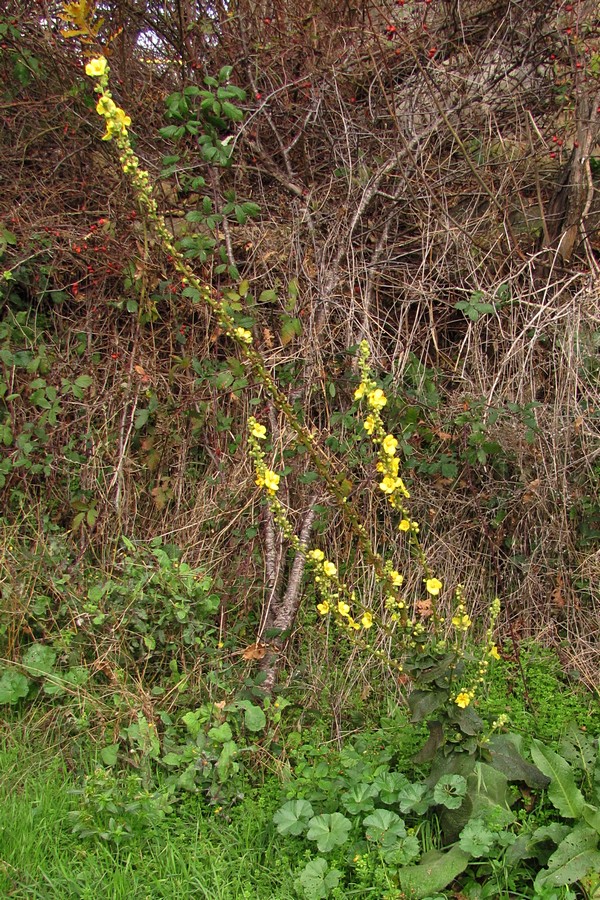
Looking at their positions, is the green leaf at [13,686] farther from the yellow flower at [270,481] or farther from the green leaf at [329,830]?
the yellow flower at [270,481]

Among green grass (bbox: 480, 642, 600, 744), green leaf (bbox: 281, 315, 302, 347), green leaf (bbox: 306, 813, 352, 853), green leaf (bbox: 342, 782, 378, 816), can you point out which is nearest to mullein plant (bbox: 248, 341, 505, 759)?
green leaf (bbox: 342, 782, 378, 816)

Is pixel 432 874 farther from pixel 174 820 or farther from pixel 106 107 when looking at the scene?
pixel 106 107

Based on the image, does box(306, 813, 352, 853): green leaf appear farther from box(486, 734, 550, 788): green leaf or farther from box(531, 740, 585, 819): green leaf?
box(531, 740, 585, 819): green leaf

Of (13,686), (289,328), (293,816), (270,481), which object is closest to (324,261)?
(289,328)

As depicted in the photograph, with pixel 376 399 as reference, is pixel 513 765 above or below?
below

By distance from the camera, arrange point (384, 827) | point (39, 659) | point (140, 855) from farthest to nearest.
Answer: point (39, 659) < point (140, 855) < point (384, 827)

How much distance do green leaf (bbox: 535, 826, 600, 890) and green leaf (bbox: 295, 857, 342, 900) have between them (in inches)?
23.3

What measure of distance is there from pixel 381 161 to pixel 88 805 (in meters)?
3.27

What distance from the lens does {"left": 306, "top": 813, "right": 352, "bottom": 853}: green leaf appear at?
2.26m

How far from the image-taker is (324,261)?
3.72 m

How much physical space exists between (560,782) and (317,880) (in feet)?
2.67

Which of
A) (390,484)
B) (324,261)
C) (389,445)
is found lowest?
(390,484)

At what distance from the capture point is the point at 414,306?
3887 millimetres

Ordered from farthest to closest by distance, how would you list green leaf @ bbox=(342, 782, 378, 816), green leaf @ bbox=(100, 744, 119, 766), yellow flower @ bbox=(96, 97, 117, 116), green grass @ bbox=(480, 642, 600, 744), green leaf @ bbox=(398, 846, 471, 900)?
green grass @ bbox=(480, 642, 600, 744) < green leaf @ bbox=(100, 744, 119, 766) < green leaf @ bbox=(342, 782, 378, 816) < green leaf @ bbox=(398, 846, 471, 900) < yellow flower @ bbox=(96, 97, 117, 116)
